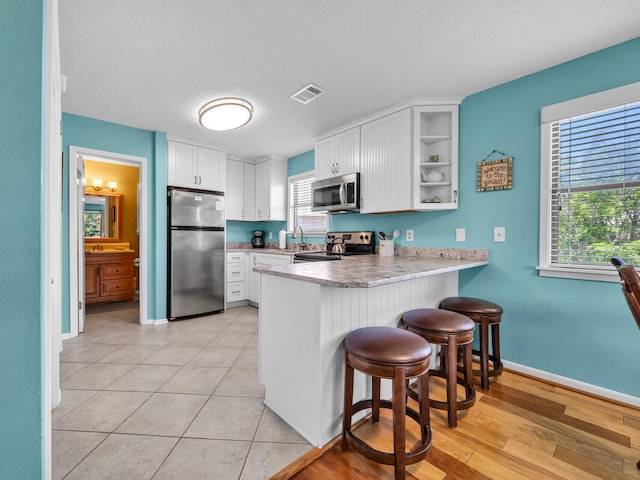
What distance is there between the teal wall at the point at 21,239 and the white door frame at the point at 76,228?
120 inches

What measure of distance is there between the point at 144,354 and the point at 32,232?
2.36m

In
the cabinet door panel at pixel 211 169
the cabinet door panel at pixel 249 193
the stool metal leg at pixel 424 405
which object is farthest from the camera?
the cabinet door panel at pixel 249 193

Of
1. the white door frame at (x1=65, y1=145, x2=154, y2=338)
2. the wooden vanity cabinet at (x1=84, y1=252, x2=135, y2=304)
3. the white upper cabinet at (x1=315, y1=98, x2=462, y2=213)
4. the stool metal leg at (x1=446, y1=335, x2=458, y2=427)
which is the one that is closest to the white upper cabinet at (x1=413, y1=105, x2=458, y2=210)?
the white upper cabinet at (x1=315, y1=98, x2=462, y2=213)

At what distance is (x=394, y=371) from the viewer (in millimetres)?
1247

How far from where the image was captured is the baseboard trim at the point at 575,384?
191cm

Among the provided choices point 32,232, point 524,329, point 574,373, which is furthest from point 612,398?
point 32,232

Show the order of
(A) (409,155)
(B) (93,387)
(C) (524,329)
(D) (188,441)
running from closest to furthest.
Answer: (D) (188,441) → (B) (93,387) → (C) (524,329) → (A) (409,155)

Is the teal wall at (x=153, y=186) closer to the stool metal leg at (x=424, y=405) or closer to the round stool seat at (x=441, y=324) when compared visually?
the round stool seat at (x=441, y=324)

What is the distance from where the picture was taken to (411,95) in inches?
104

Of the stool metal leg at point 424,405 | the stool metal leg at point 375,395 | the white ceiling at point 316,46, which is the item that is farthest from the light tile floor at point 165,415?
the white ceiling at point 316,46

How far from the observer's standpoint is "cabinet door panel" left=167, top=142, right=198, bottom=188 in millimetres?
3793

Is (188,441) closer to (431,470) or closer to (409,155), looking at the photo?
(431,470)

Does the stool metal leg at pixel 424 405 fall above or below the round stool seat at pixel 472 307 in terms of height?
below

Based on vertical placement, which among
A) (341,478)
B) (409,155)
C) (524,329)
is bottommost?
(341,478)
